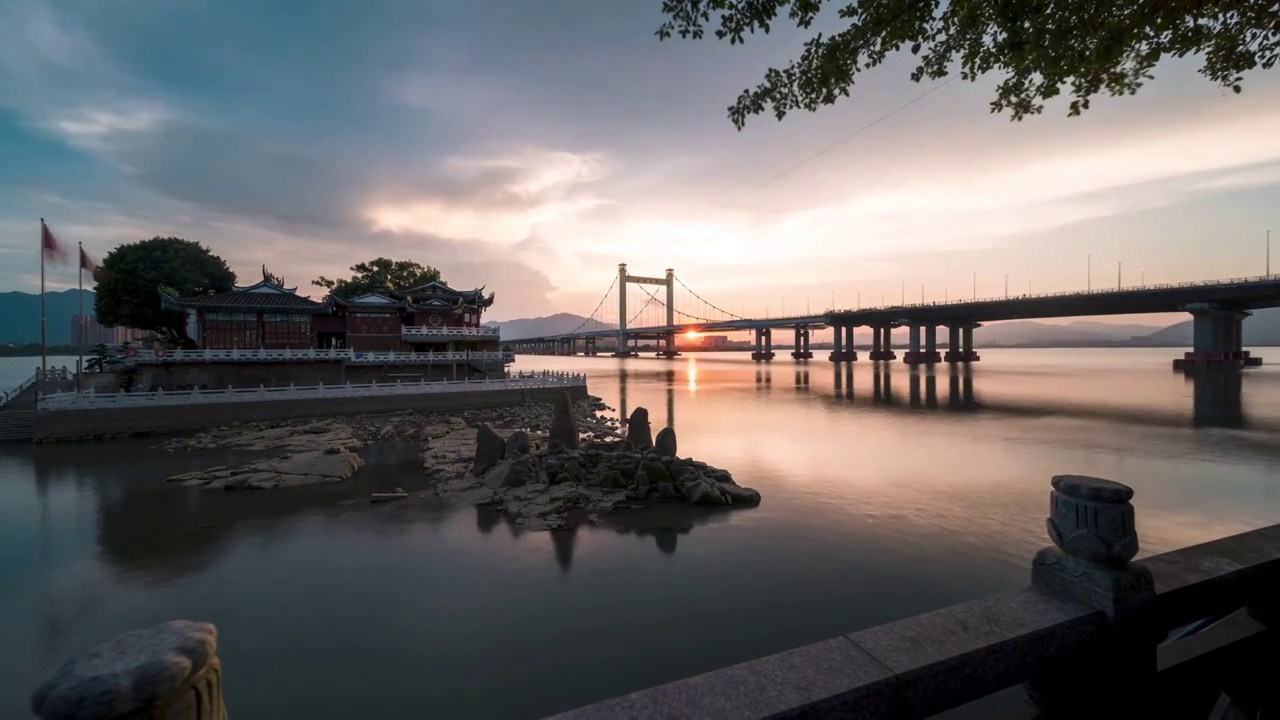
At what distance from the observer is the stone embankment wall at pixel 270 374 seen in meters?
28.7

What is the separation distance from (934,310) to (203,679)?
260 feet

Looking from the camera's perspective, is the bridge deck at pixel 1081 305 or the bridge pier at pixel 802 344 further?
the bridge pier at pixel 802 344

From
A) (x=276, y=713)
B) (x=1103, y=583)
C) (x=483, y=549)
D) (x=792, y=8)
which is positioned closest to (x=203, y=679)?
(x=1103, y=583)

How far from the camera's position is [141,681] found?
1.66 metres

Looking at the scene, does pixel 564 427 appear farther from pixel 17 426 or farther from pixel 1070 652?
pixel 17 426

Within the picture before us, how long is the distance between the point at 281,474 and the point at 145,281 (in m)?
33.5

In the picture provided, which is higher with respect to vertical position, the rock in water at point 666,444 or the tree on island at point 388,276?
the tree on island at point 388,276

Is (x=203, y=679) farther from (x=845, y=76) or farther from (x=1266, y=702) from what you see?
(x=845, y=76)

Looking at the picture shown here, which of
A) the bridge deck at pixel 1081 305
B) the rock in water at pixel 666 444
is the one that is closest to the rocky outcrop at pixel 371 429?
the rock in water at pixel 666 444

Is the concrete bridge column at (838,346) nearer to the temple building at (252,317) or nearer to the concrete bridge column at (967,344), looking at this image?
the concrete bridge column at (967,344)

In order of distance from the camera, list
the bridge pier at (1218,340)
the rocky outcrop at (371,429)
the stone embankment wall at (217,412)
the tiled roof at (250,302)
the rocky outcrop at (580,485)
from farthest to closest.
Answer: the bridge pier at (1218,340) < the tiled roof at (250,302) < the stone embankment wall at (217,412) < the rocky outcrop at (371,429) < the rocky outcrop at (580,485)

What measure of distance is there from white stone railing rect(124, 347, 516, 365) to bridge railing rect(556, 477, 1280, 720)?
35.3 m

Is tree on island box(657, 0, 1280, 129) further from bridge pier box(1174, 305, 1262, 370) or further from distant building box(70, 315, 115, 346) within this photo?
bridge pier box(1174, 305, 1262, 370)

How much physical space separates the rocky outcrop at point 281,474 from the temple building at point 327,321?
70.6 feet
